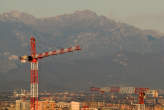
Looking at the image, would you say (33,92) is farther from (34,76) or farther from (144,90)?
(144,90)

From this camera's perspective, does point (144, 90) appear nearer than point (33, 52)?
No

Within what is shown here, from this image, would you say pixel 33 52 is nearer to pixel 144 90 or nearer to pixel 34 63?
pixel 34 63

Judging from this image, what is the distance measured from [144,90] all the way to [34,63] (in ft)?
173

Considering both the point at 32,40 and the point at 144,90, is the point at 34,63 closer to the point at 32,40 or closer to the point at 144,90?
the point at 32,40

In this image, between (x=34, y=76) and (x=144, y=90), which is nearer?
(x=34, y=76)

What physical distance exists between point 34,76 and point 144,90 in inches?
2179

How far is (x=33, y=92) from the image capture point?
496 ft

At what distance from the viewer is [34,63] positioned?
15450 cm

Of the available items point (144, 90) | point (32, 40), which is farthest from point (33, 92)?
point (144, 90)

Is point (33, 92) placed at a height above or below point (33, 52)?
below

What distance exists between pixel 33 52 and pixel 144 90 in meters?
53.5

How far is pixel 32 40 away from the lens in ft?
502

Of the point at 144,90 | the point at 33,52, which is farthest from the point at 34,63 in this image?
the point at 144,90

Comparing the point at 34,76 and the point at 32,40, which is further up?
the point at 32,40
